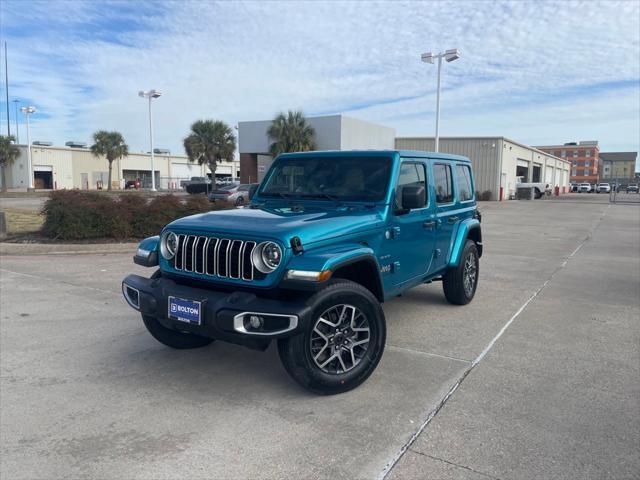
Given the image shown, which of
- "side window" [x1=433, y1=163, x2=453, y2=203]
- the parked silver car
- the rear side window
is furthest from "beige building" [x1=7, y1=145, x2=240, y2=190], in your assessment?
"side window" [x1=433, y1=163, x2=453, y2=203]

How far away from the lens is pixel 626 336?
5.64 metres

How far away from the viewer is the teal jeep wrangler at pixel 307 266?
3699 mm

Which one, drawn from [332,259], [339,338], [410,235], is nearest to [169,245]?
[332,259]

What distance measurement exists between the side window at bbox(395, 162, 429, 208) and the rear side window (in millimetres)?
1157

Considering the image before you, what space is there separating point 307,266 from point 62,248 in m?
9.20

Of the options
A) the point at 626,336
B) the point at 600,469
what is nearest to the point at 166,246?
the point at 600,469

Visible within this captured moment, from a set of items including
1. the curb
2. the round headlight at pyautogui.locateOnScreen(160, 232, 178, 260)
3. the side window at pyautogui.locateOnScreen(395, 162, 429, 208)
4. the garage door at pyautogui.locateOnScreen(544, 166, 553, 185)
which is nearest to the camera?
the round headlight at pyautogui.locateOnScreen(160, 232, 178, 260)

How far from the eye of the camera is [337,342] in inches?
159

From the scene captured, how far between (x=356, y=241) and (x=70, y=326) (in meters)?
3.57

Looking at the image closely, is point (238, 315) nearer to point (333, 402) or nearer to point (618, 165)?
point (333, 402)

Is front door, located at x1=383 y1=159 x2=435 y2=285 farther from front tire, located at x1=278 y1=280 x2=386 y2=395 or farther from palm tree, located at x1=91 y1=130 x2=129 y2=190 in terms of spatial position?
palm tree, located at x1=91 y1=130 x2=129 y2=190

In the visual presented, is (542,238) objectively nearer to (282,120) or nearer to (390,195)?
(390,195)

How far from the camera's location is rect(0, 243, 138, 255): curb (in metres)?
10.9

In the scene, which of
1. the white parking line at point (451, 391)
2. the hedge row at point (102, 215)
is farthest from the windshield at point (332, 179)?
the hedge row at point (102, 215)
